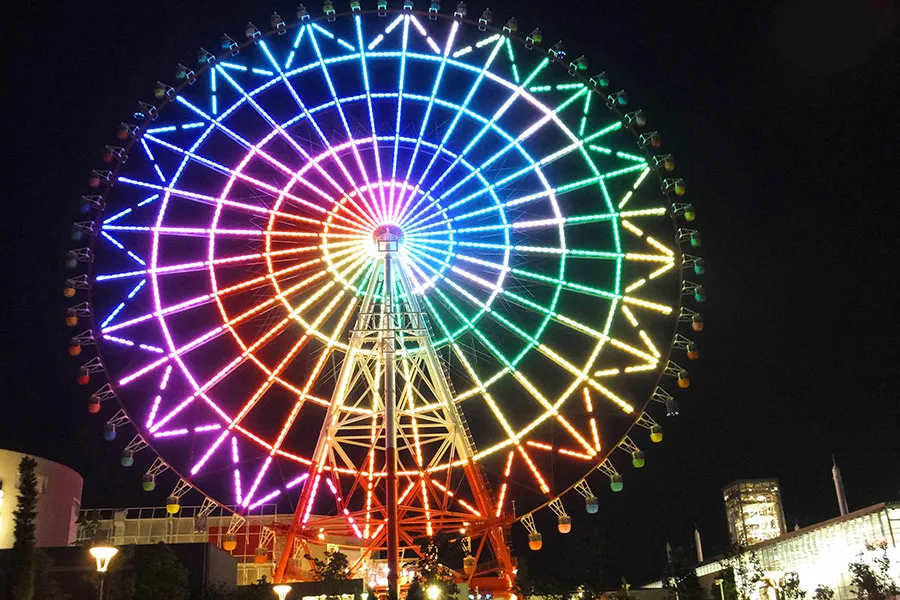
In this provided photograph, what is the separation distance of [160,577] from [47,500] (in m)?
22.3

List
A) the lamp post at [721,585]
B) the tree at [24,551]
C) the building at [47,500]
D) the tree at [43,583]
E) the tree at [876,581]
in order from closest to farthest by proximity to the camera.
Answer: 1. the tree at [24,551]
2. the tree at [43,583]
3. the lamp post at [721,585]
4. the building at [47,500]
5. the tree at [876,581]

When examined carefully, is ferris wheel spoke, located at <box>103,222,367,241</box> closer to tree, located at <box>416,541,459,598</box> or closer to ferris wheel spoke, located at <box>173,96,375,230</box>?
ferris wheel spoke, located at <box>173,96,375,230</box>

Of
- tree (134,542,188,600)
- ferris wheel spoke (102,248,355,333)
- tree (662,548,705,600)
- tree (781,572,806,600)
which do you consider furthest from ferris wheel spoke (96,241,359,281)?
tree (781,572,806,600)

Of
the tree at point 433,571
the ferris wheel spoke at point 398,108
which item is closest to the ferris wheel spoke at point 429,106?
the ferris wheel spoke at point 398,108

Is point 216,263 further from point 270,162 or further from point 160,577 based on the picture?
point 160,577

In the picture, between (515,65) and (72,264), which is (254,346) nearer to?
(72,264)

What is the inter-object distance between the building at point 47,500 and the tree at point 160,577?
16.3m

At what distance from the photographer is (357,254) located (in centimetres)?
3691

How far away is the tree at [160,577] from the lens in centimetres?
3011

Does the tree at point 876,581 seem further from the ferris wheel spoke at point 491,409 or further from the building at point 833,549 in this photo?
the ferris wheel spoke at point 491,409

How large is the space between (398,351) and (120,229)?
10.7 metres

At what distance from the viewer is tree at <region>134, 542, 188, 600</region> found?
3011cm

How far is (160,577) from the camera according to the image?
30.5 metres

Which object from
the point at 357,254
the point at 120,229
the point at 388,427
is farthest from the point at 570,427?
the point at 120,229
